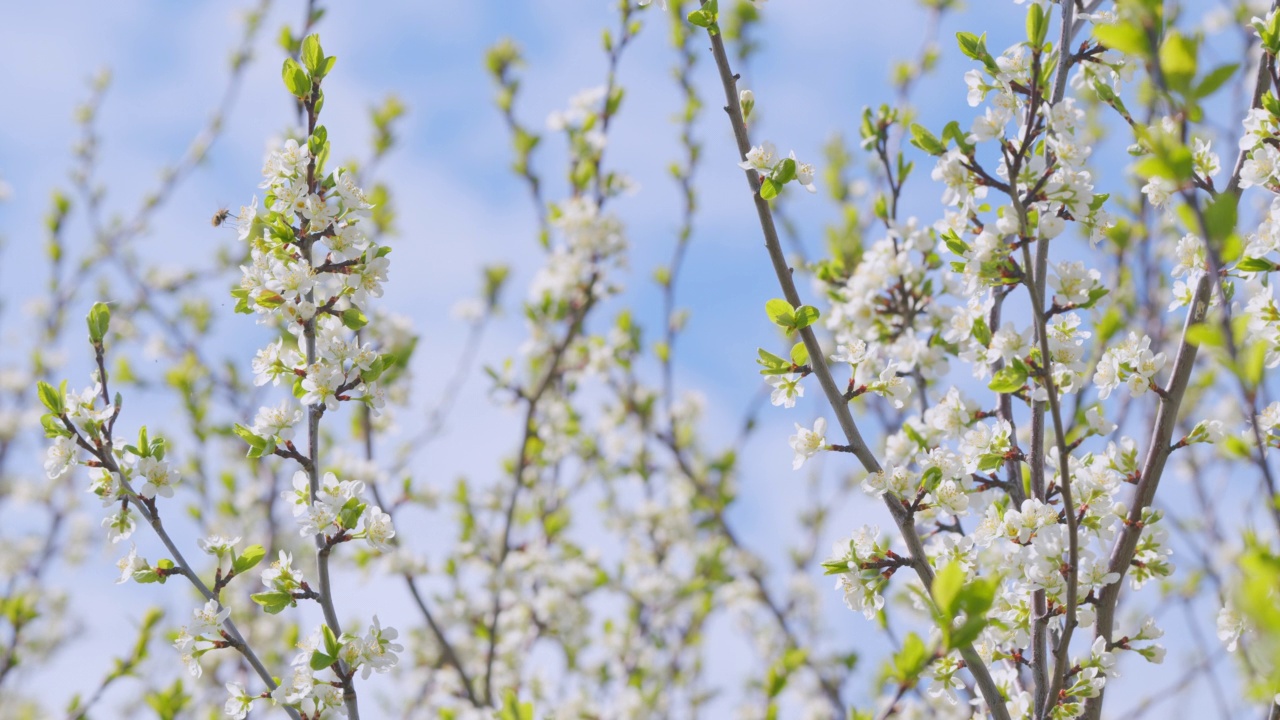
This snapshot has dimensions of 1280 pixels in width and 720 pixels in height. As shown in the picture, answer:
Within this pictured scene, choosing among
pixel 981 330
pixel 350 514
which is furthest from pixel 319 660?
pixel 981 330

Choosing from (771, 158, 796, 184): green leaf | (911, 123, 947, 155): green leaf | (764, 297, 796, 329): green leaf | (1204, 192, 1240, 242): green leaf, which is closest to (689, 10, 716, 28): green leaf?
(771, 158, 796, 184): green leaf

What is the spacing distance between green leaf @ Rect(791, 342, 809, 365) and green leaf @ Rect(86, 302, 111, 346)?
174cm

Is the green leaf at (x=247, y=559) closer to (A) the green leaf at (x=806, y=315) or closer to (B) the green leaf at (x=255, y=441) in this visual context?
(B) the green leaf at (x=255, y=441)

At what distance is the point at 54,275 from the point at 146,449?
17.0 ft

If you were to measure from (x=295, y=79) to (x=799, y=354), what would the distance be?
148cm

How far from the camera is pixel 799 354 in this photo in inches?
84.6

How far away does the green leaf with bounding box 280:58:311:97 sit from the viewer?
7.90 feet

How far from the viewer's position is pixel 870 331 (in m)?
3.11

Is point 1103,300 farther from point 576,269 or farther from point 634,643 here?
point 634,643

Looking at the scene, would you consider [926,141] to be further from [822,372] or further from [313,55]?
[313,55]

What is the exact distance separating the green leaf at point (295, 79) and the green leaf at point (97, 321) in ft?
2.44

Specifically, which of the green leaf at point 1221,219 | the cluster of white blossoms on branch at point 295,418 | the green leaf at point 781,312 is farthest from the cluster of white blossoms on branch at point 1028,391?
the cluster of white blossoms on branch at point 295,418

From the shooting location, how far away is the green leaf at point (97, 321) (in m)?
2.38

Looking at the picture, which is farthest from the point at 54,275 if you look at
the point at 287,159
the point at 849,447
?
the point at 849,447
